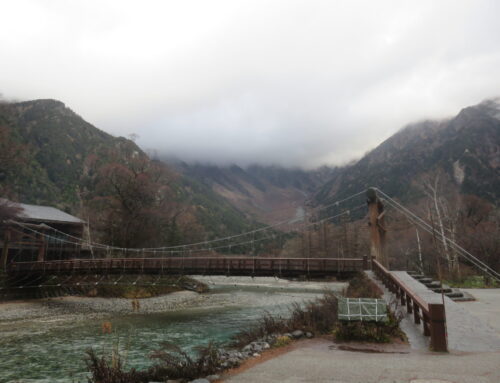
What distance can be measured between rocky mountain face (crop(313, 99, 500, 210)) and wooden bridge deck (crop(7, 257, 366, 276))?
95.6 feet

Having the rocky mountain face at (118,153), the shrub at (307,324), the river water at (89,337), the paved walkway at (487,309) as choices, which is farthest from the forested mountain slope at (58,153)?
the shrub at (307,324)

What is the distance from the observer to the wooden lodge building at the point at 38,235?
31.0 meters

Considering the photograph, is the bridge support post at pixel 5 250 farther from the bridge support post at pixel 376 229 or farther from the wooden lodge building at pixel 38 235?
the bridge support post at pixel 376 229

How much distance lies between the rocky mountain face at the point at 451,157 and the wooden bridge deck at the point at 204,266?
2915 cm

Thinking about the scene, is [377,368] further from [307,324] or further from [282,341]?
[307,324]

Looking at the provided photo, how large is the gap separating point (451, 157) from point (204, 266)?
8951cm

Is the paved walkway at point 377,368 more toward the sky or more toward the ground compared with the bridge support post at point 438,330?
more toward the ground

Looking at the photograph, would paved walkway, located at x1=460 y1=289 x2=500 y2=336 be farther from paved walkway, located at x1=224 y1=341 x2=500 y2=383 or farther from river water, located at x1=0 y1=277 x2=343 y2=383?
river water, located at x1=0 y1=277 x2=343 y2=383

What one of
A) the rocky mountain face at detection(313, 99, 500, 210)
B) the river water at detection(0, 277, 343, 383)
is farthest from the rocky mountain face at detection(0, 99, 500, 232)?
the river water at detection(0, 277, 343, 383)

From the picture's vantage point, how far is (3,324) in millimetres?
17312

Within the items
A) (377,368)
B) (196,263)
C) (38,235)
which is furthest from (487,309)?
(38,235)

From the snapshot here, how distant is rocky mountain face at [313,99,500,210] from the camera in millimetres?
73750

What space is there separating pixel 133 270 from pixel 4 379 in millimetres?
15258

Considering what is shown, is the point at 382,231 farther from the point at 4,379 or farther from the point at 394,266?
the point at 394,266
